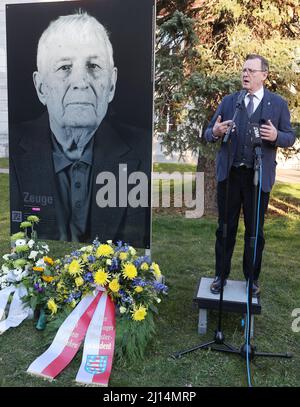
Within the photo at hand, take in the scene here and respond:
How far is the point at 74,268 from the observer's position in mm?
3445

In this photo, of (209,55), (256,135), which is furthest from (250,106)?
(209,55)

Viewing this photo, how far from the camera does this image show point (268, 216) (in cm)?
834

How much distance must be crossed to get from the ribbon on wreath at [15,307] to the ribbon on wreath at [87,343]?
62 centimetres

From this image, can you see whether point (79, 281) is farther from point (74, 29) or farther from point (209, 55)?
point (209, 55)

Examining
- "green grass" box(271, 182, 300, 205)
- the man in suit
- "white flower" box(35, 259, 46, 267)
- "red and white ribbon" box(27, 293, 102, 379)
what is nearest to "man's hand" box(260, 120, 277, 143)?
the man in suit

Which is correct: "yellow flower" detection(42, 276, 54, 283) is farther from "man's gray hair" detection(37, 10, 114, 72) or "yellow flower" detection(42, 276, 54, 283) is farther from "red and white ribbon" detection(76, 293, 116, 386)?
"man's gray hair" detection(37, 10, 114, 72)

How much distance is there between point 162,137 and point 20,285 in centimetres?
443

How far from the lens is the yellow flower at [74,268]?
135 inches

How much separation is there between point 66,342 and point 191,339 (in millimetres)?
1001

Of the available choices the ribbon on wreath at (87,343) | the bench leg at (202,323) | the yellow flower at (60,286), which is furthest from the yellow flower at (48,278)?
the bench leg at (202,323)

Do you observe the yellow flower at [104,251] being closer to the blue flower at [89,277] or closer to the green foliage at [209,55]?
the blue flower at [89,277]

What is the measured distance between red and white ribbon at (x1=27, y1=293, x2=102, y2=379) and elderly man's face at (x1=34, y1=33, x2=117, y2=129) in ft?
5.94

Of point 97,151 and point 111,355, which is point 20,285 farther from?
point 97,151
